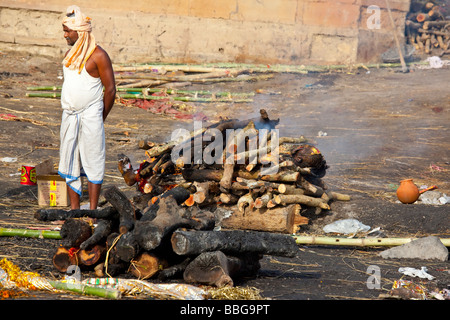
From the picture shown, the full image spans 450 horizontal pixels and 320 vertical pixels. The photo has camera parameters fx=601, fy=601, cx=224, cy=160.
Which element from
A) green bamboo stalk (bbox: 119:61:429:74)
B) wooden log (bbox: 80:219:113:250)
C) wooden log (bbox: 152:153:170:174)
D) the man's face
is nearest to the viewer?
wooden log (bbox: 80:219:113:250)

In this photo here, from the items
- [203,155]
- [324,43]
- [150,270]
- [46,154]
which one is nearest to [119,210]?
[150,270]

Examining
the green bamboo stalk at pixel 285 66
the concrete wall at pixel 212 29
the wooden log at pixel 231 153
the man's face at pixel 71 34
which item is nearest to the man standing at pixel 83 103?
the man's face at pixel 71 34

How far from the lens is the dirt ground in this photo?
528cm

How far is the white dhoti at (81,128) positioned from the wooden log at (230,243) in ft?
6.72

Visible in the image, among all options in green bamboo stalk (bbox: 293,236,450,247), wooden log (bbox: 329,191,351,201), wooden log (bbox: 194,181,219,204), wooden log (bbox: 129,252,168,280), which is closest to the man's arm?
wooden log (bbox: 194,181,219,204)

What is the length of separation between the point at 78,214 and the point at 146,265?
893 millimetres

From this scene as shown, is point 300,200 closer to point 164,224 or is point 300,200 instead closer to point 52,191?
point 164,224

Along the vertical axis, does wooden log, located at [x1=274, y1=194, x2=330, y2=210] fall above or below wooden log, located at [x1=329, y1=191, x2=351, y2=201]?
above

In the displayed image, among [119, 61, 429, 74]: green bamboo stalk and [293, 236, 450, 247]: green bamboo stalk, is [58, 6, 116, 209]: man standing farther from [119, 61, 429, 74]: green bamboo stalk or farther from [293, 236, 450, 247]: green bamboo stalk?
[119, 61, 429, 74]: green bamboo stalk

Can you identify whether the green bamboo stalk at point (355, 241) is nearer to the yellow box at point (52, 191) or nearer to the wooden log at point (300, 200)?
the wooden log at point (300, 200)

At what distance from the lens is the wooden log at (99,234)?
477 cm

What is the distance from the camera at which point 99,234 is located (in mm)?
4855

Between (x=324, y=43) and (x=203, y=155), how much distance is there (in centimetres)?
1104

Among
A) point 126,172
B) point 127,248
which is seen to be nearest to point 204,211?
point 127,248
